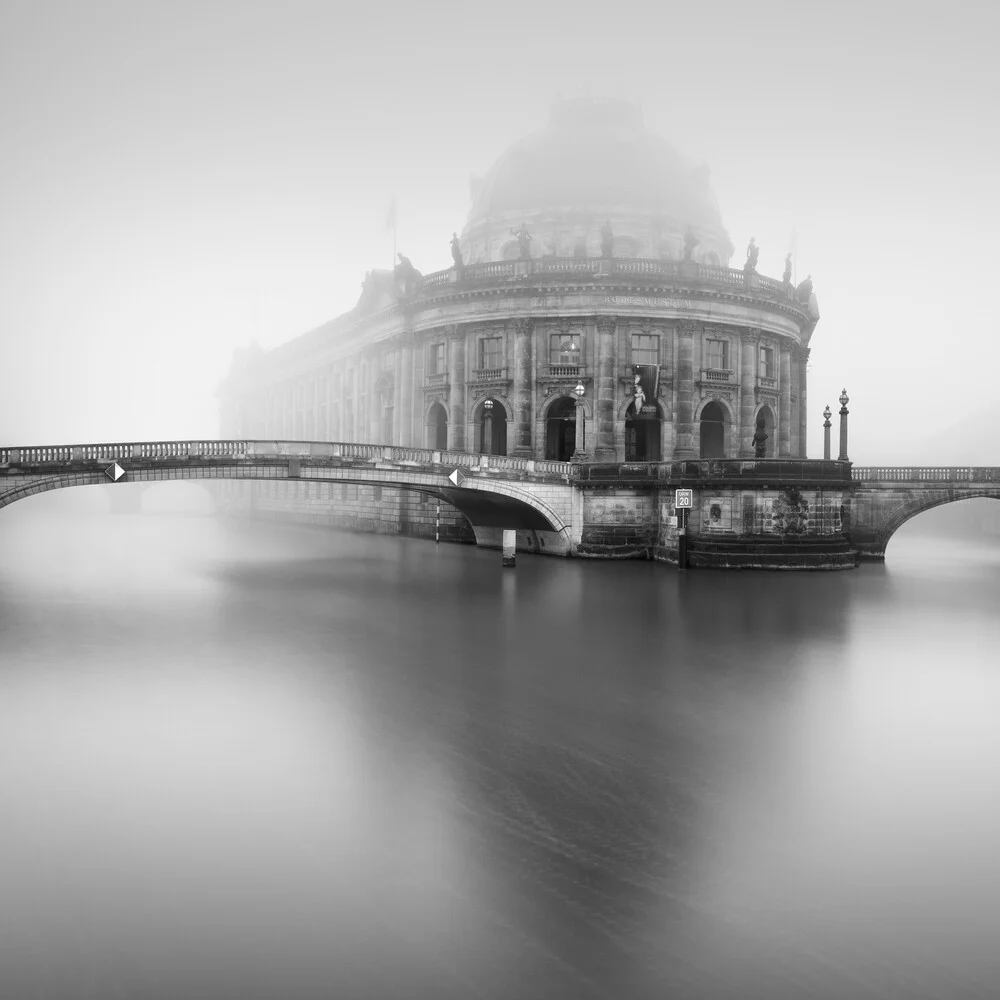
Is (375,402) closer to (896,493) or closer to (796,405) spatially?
(796,405)

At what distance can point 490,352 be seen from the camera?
149 ft

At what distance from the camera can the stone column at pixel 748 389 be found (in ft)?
148

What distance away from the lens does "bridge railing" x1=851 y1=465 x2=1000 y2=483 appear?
3691 centimetres

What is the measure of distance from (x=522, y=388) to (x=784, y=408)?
51.4 ft

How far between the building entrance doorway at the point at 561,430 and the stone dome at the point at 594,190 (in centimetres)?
1195

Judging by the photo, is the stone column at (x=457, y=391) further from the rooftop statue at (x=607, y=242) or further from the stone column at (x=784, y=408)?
the stone column at (x=784, y=408)

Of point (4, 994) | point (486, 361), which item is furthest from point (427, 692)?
point (486, 361)

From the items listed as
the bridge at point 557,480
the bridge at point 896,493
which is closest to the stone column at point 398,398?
the bridge at point 557,480

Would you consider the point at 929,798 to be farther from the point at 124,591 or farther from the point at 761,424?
the point at 761,424

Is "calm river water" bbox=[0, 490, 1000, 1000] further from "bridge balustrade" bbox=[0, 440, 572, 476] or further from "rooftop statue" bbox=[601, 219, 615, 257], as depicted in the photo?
"rooftop statue" bbox=[601, 219, 615, 257]

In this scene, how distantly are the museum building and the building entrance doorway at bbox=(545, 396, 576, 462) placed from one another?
0.11 m

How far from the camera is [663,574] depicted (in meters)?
29.6

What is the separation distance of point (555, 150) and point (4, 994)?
191 feet

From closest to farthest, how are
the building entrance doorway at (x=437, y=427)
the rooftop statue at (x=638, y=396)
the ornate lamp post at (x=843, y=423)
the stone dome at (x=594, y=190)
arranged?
the ornate lamp post at (x=843, y=423)
the rooftop statue at (x=638, y=396)
the building entrance doorway at (x=437, y=427)
the stone dome at (x=594, y=190)
